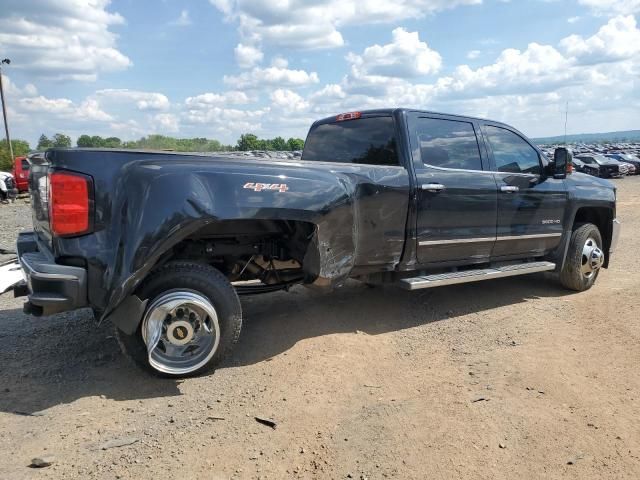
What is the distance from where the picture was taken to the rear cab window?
16.0 ft

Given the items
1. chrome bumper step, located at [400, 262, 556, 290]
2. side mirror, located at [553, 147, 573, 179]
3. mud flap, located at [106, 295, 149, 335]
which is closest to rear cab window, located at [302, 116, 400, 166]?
chrome bumper step, located at [400, 262, 556, 290]

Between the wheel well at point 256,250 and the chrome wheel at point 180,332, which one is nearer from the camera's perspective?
the chrome wheel at point 180,332

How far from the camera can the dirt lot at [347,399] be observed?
2.77 meters

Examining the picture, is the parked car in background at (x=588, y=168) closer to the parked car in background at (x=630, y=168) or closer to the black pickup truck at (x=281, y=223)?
the parked car in background at (x=630, y=168)

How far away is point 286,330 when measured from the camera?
4.65 meters

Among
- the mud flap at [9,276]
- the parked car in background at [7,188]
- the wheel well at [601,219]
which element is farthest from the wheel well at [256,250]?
the parked car in background at [7,188]

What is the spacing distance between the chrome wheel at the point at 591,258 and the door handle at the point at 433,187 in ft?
8.45

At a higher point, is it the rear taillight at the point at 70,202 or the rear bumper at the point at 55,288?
the rear taillight at the point at 70,202

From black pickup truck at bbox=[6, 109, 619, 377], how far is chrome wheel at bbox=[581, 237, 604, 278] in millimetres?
48

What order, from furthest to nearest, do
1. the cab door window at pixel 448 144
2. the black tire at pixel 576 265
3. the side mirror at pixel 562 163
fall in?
the black tire at pixel 576 265
the side mirror at pixel 562 163
the cab door window at pixel 448 144

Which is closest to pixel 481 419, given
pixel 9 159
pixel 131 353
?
pixel 131 353

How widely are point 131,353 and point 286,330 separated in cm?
149

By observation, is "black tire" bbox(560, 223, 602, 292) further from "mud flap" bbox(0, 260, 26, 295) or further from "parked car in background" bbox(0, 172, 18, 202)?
"parked car in background" bbox(0, 172, 18, 202)

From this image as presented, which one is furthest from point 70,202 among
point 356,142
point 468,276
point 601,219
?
point 601,219
